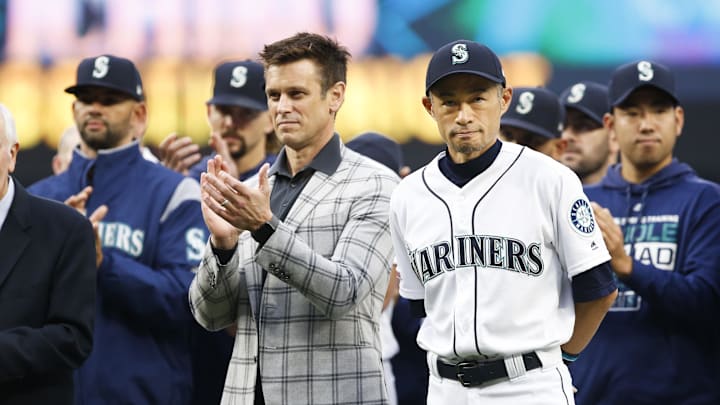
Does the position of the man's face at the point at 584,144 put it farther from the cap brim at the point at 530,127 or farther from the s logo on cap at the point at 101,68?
the s logo on cap at the point at 101,68

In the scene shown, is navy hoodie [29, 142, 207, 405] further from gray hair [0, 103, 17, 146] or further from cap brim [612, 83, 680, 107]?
cap brim [612, 83, 680, 107]

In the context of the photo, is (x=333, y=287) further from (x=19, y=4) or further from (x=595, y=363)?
(x=19, y=4)

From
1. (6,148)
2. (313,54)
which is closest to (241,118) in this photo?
(313,54)

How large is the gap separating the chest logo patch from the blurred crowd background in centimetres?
712

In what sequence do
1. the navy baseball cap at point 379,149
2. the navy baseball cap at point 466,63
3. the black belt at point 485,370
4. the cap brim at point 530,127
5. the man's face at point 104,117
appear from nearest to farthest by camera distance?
the black belt at point 485,370 < the navy baseball cap at point 466,63 < the man's face at point 104,117 < the cap brim at point 530,127 < the navy baseball cap at point 379,149

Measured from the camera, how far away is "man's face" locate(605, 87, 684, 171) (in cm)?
529

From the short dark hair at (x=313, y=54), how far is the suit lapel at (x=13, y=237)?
3.23 feet

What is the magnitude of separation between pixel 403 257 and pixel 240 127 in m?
2.03

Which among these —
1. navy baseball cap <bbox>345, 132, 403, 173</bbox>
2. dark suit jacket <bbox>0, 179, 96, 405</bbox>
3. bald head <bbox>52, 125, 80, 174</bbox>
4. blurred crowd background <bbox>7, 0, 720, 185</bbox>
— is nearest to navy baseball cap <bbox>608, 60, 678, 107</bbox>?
navy baseball cap <bbox>345, 132, 403, 173</bbox>

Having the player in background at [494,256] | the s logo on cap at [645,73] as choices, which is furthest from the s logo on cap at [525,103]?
the player in background at [494,256]

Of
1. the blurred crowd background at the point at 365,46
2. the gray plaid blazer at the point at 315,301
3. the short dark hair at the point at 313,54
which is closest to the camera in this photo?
the gray plaid blazer at the point at 315,301

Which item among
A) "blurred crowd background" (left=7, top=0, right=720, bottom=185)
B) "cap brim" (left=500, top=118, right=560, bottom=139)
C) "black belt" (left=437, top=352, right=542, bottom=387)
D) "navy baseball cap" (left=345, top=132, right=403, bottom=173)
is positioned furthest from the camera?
"blurred crowd background" (left=7, top=0, right=720, bottom=185)

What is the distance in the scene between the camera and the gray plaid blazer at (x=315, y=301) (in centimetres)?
413

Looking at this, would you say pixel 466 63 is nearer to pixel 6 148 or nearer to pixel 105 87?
pixel 6 148
